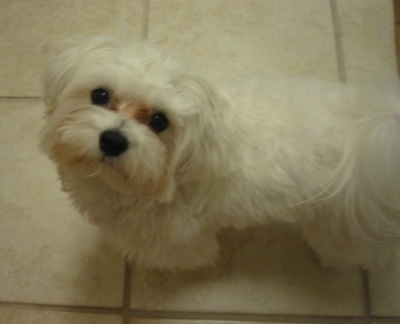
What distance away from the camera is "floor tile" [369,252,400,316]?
3.05 feet

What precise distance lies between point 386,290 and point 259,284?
0.30 metres

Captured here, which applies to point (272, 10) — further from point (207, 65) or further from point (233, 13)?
point (207, 65)

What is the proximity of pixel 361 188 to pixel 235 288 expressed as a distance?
448 mm

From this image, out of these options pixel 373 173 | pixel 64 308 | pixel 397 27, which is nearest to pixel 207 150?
pixel 373 173

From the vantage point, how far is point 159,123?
2.00 feet

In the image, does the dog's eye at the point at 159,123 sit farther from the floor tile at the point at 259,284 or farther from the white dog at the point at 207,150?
the floor tile at the point at 259,284

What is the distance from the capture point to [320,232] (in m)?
0.80

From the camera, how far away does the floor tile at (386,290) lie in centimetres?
93

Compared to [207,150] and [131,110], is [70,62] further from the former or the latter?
[207,150]

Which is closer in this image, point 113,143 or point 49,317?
point 113,143

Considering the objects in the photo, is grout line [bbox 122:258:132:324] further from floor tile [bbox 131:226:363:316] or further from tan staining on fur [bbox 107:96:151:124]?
tan staining on fur [bbox 107:96:151:124]

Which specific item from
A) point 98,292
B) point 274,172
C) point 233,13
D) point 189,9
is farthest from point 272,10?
point 98,292

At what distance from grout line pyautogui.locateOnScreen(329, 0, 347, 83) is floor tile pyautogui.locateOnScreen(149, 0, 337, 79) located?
0.04 ft

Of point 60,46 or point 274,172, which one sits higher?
point 60,46
